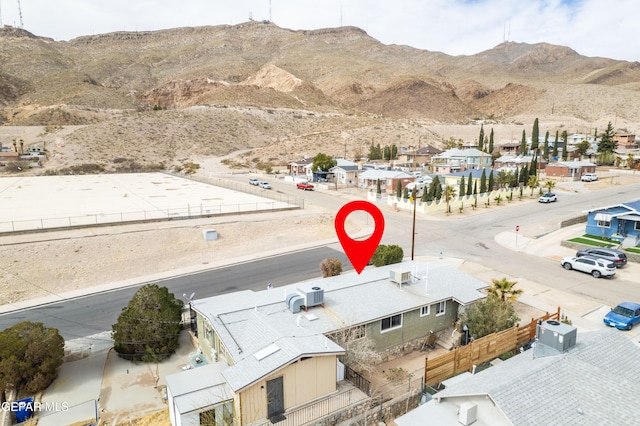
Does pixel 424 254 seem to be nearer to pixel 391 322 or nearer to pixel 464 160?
pixel 391 322

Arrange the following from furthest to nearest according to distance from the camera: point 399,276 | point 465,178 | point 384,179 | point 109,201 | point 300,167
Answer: point 300,167
point 384,179
point 465,178
point 109,201
point 399,276

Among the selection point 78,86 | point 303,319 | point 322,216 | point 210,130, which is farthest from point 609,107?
point 78,86

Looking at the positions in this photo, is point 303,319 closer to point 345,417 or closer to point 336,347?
point 336,347

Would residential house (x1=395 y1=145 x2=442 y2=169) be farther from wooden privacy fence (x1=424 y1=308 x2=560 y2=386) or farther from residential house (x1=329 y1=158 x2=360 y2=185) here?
wooden privacy fence (x1=424 y1=308 x2=560 y2=386)

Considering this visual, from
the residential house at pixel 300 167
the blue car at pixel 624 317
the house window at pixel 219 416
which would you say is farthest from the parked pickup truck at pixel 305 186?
the house window at pixel 219 416

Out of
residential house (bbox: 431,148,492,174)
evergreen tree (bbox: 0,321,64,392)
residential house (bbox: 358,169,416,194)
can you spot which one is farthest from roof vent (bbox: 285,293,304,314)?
residential house (bbox: 431,148,492,174)

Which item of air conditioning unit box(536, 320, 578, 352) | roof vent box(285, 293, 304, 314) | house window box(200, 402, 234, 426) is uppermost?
air conditioning unit box(536, 320, 578, 352)

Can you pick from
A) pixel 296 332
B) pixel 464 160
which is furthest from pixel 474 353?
pixel 464 160
